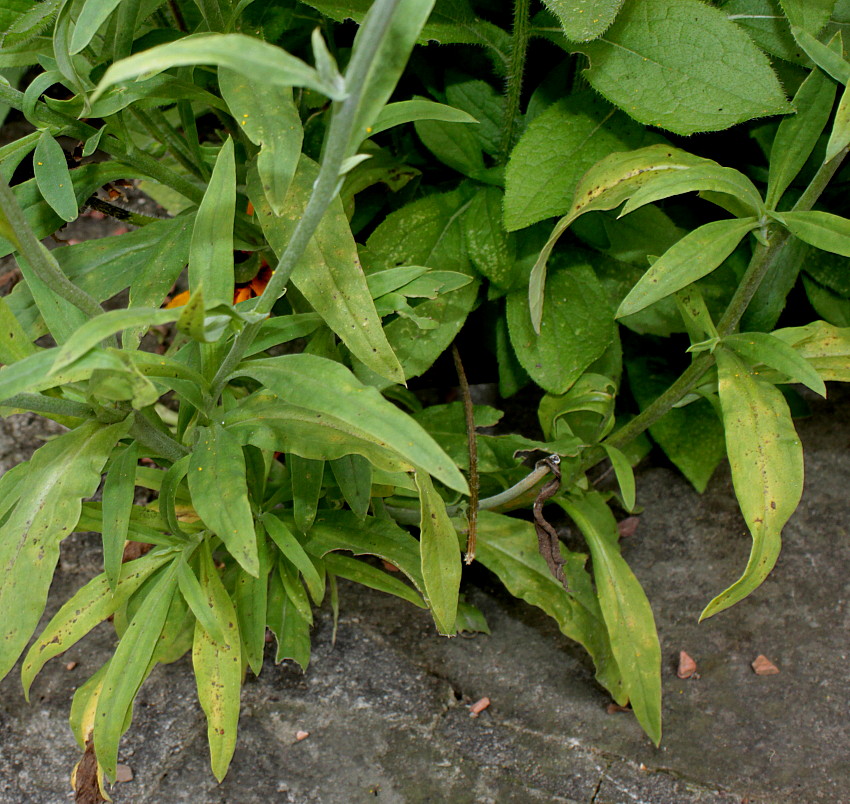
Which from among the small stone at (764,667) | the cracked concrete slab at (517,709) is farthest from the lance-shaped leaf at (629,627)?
the small stone at (764,667)

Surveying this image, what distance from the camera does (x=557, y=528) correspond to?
5.30 feet

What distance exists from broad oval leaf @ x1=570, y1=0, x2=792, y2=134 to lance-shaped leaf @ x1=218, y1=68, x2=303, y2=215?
53 cm

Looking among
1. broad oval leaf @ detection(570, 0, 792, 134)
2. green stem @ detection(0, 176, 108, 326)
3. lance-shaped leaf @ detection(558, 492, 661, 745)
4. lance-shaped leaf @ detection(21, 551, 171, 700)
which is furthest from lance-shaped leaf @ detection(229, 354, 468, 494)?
broad oval leaf @ detection(570, 0, 792, 134)

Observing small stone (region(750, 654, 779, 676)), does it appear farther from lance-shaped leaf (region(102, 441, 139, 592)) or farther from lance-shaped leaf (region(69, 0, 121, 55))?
lance-shaped leaf (region(69, 0, 121, 55))

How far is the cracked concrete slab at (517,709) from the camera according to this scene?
4.11ft

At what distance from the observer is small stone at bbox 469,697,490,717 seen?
1.35 meters

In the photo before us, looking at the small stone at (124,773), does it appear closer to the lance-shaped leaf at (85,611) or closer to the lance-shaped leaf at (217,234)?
the lance-shaped leaf at (85,611)

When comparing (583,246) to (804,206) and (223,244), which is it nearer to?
(804,206)

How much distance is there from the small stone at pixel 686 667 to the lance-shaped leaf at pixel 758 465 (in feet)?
1.04

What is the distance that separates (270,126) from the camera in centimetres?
100

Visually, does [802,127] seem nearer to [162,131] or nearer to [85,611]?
[162,131]

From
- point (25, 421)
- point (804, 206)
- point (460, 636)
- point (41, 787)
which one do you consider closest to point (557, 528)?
point (460, 636)

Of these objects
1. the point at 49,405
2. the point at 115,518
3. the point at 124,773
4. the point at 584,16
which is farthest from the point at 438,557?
the point at 584,16

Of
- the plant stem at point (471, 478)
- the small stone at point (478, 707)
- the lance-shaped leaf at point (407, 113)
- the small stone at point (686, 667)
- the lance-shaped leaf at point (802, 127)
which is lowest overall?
the small stone at point (686, 667)
